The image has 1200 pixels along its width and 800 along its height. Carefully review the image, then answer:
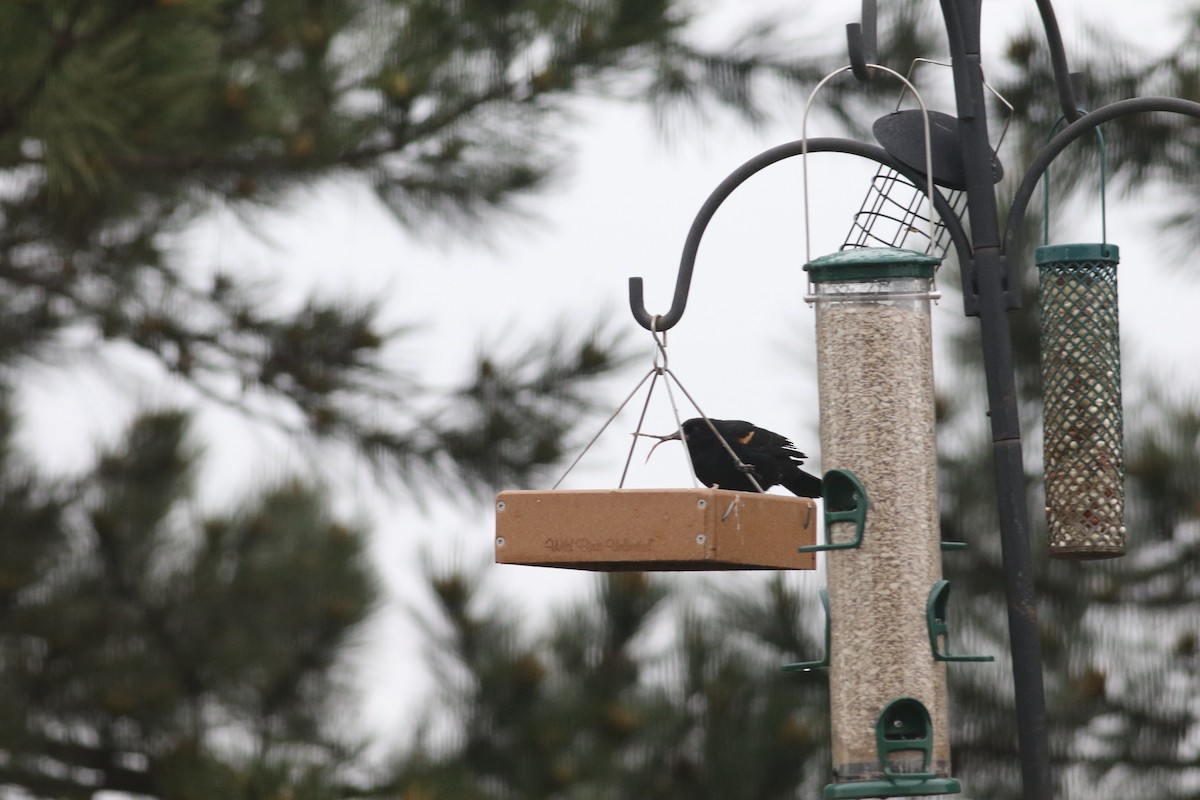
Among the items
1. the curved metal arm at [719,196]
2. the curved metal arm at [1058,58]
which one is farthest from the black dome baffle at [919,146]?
the curved metal arm at [1058,58]

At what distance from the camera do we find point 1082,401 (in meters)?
3.35

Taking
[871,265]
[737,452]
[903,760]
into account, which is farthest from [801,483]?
[903,760]

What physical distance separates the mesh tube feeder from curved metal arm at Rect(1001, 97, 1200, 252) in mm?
195

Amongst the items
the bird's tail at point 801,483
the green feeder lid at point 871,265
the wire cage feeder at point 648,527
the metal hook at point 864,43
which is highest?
the metal hook at point 864,43

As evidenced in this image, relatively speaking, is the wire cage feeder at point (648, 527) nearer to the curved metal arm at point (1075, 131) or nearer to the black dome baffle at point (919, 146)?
the black dome baffle at point (919, 146)

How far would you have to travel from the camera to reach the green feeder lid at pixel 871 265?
3322 millimetres

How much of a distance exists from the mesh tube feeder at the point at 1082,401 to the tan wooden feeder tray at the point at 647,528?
51 centimetres

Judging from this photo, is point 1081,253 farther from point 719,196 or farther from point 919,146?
point 719,196

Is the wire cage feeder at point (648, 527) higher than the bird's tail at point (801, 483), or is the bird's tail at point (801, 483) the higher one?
the bird's tail at point (801, 483)

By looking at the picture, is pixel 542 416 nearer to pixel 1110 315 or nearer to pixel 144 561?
pixel 144 561

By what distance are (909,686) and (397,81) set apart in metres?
3.72

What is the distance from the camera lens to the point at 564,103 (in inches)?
263

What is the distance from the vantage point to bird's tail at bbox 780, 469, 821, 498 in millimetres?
4133

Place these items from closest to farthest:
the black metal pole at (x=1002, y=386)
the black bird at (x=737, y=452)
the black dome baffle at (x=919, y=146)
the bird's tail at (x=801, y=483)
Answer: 1. the black metal pole at (x=1002, y=386)
2. the black dome baffle at (x=919, y=146)
3. the black bird at (x=737, y=452)
4. the bird's tail at (x=801, y=483)
